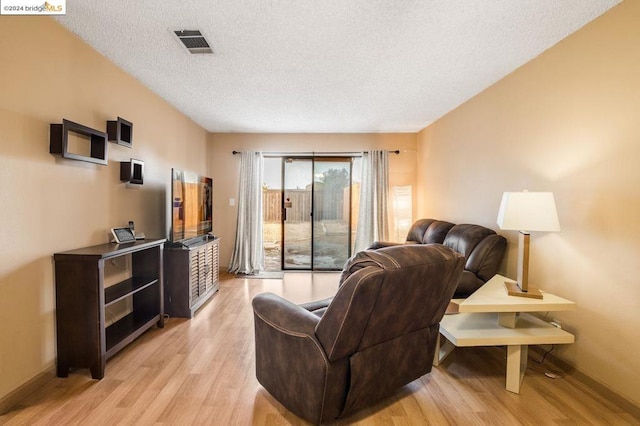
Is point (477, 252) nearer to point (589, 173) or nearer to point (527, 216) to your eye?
point (527, 216)

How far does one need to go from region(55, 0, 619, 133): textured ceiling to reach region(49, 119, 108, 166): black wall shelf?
28.6 inches

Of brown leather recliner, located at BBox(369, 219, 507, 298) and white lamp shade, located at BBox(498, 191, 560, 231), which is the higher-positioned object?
white lamp shade, located at BBox(498, 191, 560, 231)

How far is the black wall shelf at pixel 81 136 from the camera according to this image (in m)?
1.98

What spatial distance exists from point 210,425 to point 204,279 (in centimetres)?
215

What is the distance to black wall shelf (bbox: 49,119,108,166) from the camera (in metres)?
1.98

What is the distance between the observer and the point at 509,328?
6.68 feet

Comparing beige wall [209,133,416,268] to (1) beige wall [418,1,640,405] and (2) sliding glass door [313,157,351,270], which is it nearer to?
(2) sliding glass door [313,157,351,270]

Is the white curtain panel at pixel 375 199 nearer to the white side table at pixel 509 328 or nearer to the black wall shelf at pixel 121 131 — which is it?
the white side table at pixel 509 328

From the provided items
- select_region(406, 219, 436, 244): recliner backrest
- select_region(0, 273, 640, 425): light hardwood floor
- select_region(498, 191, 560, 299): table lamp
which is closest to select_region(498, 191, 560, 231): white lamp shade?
select_region(498, 191, 560, 299): table lamp

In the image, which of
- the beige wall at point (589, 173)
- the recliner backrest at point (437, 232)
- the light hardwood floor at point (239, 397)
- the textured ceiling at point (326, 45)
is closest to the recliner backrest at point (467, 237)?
the beige wall at point (589, 173)

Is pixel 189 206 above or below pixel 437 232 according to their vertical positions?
above

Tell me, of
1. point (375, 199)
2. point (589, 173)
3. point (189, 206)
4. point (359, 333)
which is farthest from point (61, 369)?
point (375, 199)

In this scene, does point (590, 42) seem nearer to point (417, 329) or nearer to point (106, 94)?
point (417, 329)

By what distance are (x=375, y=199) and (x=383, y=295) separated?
376 cm
